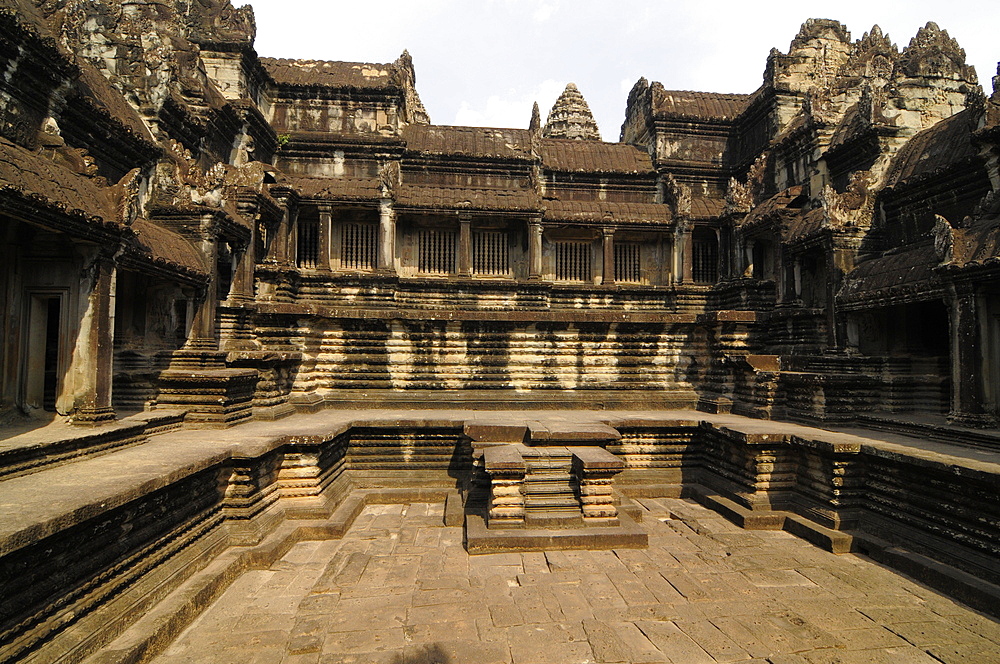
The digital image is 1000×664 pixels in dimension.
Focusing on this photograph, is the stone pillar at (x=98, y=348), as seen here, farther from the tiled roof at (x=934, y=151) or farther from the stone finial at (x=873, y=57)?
the stone finial at (x=873, y=57)

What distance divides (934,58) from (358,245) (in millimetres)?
15841

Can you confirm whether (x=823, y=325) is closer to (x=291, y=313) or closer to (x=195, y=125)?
(x=291, y=313)

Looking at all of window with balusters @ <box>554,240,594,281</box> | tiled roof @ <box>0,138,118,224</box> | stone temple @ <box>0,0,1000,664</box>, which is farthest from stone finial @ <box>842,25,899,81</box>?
tiled roof @ <box>0,138,118,224</box>

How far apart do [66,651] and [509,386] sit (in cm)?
934

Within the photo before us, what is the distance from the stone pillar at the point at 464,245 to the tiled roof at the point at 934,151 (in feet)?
34.5

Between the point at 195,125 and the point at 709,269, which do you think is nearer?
the point at 195,125

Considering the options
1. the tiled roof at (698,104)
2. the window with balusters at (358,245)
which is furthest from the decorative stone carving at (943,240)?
the window with balusters at (358,245)

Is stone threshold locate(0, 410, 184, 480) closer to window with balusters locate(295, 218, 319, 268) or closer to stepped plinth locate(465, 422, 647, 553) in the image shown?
stepped plinth locate(465, 422, 647, 553)

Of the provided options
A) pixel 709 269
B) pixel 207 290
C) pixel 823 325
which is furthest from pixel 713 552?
pixel 709 269

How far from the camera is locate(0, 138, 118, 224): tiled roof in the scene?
5.36 metres

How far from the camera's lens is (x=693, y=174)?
59.6ft

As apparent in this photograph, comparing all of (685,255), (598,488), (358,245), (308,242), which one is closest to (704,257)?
(685,255)

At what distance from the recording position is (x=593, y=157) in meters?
18.3

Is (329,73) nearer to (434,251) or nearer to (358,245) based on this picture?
(358,245)
